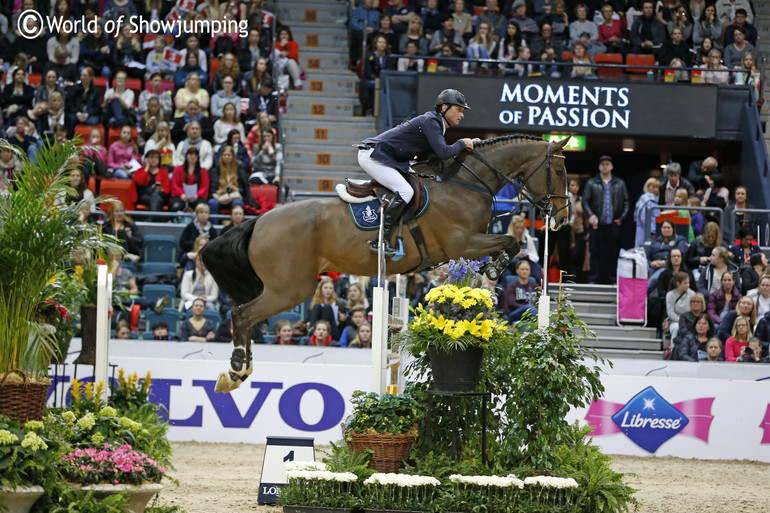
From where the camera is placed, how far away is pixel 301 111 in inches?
682

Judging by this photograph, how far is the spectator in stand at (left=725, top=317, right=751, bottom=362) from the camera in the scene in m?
11.9

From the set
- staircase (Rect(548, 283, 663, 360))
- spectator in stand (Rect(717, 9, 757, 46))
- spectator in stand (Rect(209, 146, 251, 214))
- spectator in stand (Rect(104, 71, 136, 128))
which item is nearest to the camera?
staircase (Rect(548, 283, 663, 360))

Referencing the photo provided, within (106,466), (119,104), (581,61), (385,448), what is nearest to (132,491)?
(106,466)

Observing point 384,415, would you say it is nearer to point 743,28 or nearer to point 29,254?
point 29,254

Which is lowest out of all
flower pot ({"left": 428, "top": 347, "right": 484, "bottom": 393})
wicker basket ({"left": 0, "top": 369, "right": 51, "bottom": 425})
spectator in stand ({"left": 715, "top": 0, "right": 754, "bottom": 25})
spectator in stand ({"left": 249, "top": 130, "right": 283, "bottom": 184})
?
wicker basket ({"left": 0, "top": 369, "right": 51, "bottom": 425})

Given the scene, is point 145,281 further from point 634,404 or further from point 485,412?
point 485,412

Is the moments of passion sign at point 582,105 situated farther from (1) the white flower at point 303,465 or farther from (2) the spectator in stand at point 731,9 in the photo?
(1) the white flower at point 303,465

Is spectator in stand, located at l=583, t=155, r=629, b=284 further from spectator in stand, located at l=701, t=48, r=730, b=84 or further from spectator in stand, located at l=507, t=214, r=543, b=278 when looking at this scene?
spectator in stand, located at l=701, t=48, r=730, b=84

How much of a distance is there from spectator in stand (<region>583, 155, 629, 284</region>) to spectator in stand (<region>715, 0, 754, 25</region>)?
16.4 feet

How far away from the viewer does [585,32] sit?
57.2 ft

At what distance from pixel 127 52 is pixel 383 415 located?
451 inches

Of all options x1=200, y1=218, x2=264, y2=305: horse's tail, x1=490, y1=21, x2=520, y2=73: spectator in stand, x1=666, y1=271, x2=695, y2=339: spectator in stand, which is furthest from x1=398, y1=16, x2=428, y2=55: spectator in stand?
x1=200, y1=218, x2=264, y2=305: horse's tail

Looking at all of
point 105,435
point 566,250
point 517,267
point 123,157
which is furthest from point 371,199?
point 123,157

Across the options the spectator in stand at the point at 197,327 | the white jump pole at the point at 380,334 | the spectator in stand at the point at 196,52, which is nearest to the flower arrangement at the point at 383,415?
the white jump pole at the point at 380,334
